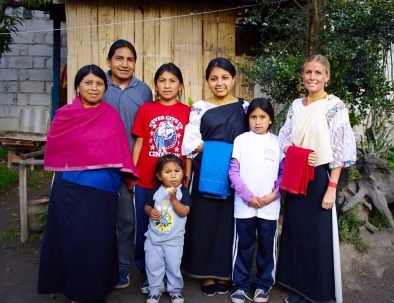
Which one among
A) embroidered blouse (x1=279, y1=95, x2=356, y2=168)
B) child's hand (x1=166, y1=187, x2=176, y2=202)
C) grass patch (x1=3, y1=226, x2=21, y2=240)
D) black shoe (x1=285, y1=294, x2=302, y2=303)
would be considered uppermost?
embroidered blouse (x1=279, y1=95, x2=356, y2=168)

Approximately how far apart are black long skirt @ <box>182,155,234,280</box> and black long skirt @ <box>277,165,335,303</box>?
17.8 inches

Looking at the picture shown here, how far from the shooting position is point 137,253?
11.5 ft

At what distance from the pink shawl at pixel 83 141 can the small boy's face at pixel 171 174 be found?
0.32 metres

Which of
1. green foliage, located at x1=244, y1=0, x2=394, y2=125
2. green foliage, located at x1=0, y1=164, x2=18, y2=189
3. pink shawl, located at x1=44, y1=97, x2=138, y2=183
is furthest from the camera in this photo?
green foliage, located at x1=0, y1=164, x2=18, y2=189

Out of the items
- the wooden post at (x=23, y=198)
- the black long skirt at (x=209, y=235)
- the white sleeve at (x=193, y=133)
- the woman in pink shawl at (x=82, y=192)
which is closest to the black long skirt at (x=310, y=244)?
the black long skirt at (x=209, y=235)

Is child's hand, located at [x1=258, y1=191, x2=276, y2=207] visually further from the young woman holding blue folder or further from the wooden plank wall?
the wooden plank wall

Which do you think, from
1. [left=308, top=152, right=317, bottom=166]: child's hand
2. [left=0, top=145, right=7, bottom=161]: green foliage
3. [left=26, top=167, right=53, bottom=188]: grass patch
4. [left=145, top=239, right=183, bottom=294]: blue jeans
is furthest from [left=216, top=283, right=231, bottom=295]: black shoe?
[left=0, top=145, right=7, bottom=161]: green foliage

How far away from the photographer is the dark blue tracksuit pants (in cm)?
320

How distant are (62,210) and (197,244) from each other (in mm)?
1087

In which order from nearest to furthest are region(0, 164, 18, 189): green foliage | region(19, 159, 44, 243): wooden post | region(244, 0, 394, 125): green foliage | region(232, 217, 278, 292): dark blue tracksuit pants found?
region(232, 217, 278, 292): dark blue tracksuit pants < region(244, 0, 394, 125): green foliage < region(19, 159, 44, 243): wooden post < region(0, 164, 18, 189): green foliage

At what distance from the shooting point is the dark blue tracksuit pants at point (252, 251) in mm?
3195

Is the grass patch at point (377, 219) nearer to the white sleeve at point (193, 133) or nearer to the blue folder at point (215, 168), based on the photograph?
the blue folder at point (215, 168)

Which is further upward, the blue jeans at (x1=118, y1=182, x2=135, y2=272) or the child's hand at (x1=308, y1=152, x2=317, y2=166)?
the child's hand at (x1=308, y1=152, x2=317, y2=166)

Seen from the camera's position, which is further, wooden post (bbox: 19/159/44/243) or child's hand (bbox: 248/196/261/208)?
wooden post (bbox: 19/159/44/243)
